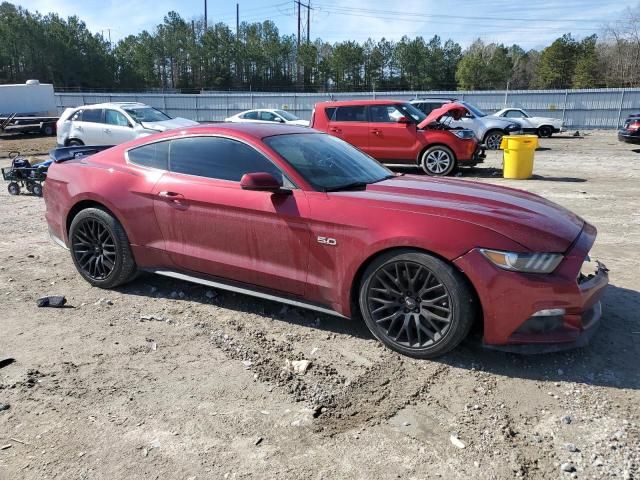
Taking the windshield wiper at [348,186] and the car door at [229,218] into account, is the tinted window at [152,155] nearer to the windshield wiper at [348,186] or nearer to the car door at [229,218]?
the car door at [229,218]

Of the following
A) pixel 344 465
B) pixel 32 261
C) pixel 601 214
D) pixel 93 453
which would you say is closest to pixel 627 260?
pixel 601 214

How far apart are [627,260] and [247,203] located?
429cm

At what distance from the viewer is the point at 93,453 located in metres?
2.63

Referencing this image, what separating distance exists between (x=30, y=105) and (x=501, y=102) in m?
26.1

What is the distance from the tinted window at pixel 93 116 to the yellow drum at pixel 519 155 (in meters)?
11.0

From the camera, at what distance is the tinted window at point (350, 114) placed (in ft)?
42.7

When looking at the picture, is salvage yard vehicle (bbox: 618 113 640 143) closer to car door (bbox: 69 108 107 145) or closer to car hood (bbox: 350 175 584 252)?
car hood (bbox: 350 175 584 252)

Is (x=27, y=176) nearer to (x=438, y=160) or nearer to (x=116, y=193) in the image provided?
(x=116, y=193)

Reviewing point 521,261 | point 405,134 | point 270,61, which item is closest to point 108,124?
point 405,134

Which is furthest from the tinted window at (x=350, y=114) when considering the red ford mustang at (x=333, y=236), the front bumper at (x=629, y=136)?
the front bumper at (x=629, y=136)

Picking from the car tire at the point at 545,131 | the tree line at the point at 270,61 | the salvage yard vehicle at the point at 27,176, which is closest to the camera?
the salvage yard vehicle at the point at 27,176

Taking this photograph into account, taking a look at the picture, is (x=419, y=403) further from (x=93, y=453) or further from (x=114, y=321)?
(x=114, y=321)

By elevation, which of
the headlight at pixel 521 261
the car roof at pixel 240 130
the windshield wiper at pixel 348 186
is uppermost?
the car roof at pixel 240 130

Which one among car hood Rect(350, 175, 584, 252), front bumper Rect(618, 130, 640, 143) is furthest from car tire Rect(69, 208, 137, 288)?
front bumper Rect(618, 130, 640, 143)
